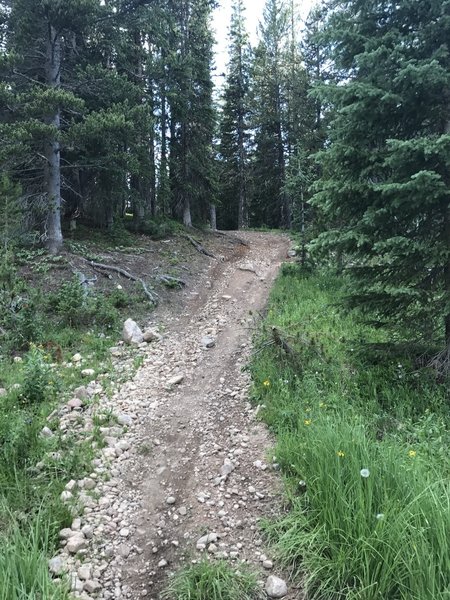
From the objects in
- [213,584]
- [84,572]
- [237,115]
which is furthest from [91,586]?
[237,115]

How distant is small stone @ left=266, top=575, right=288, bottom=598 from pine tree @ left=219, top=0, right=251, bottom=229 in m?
28.8

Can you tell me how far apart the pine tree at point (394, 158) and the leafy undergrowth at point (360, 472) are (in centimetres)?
120

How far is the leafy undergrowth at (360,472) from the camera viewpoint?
2.79 metres

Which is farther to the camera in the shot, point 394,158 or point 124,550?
point 394,158

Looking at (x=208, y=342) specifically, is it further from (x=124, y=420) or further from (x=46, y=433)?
(x=46, y=433)

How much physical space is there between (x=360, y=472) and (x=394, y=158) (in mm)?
3800

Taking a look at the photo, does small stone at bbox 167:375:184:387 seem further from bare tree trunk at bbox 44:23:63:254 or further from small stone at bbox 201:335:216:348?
bare tree trunk at bbox 44:23:63:254

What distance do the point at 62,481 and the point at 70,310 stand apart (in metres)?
Result: 5.58

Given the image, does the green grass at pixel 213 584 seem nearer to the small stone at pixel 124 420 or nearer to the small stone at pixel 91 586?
A: the small stone at pixel 91 586

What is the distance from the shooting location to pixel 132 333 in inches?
348

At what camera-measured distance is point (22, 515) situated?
12.3ft

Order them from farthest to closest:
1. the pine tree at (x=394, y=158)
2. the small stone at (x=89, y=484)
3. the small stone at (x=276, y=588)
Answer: the pine tree at (x=394, y=158)
the small stone at (x=89, y=484)
the small stone at (x=276, y=588)

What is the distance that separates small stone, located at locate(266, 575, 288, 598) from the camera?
3084 mm

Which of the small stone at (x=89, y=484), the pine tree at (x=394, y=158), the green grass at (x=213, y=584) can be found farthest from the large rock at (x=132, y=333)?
the green grass at (x=213, y=584)
